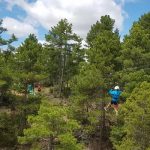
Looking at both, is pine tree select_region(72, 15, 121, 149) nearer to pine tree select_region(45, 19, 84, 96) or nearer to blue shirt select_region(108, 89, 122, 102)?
blue shirt select_region(108, 89, 122, 102)

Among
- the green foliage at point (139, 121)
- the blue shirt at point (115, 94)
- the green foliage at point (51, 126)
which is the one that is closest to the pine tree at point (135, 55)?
the blue shirt at point (115, 94)

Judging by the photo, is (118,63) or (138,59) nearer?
(138,59)

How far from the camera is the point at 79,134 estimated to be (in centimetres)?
4225

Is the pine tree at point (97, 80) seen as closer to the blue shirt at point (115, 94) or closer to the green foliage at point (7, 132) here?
the blue shirt at point (115, 94)

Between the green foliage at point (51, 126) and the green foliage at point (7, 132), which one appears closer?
the green foliage at point (51, 126)

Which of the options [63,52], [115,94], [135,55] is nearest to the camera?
[115,94]

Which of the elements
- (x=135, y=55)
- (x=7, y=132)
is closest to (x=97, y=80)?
(x=135, y=55)

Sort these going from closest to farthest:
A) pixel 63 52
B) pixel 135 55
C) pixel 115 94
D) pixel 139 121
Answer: pixel 139 121 → pixel 115 94 → pixel 135 55 → pixel 63 52

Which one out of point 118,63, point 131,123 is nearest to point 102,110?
point 118,63

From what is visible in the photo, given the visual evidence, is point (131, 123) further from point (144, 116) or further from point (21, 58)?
point (21, 58)

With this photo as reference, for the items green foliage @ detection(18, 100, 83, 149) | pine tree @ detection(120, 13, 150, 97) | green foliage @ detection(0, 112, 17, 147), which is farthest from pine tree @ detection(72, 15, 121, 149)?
green foliage @ detection(18, 100, 83, 149)

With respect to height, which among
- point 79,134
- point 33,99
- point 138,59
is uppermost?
point 138,59

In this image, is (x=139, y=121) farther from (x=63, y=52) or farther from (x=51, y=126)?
(x=63, y=52)

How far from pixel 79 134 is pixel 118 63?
816cm
